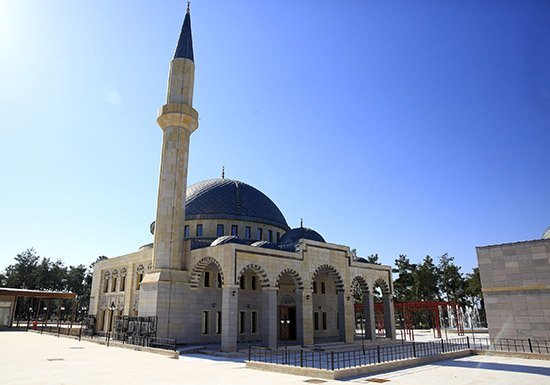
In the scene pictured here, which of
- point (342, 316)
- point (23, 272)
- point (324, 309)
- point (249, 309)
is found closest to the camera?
point (342, 316)

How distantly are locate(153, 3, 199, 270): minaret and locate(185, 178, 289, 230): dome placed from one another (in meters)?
6.00

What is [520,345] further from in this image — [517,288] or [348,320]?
[348,320]

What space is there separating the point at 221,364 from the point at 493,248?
602 inches

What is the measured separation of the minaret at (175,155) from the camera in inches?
1022

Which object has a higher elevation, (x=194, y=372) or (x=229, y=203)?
(x=229, y=203)

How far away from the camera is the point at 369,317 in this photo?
29812 millimetres

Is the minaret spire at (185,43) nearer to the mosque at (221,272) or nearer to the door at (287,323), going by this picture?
the mosque at (221,272)

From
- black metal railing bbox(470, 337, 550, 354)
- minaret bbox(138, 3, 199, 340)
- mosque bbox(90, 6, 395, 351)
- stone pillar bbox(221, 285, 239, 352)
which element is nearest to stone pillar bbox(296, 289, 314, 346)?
mosque bbox(90, 6, 395, 351)

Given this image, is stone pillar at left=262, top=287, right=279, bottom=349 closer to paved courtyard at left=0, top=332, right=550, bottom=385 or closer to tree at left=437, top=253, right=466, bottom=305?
paved courtyard at left=0, top=332, right=550, bottom=385

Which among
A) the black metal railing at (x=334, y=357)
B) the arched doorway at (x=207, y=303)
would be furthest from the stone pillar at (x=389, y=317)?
the arched doorway at (x=207, y=303)

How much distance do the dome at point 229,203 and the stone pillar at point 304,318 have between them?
32.0 feet

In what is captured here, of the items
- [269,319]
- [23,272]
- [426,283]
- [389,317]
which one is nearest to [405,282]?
[426,283]

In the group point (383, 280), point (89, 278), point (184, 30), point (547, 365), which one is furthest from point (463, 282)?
point (89, 278)

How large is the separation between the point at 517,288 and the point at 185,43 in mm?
27052
